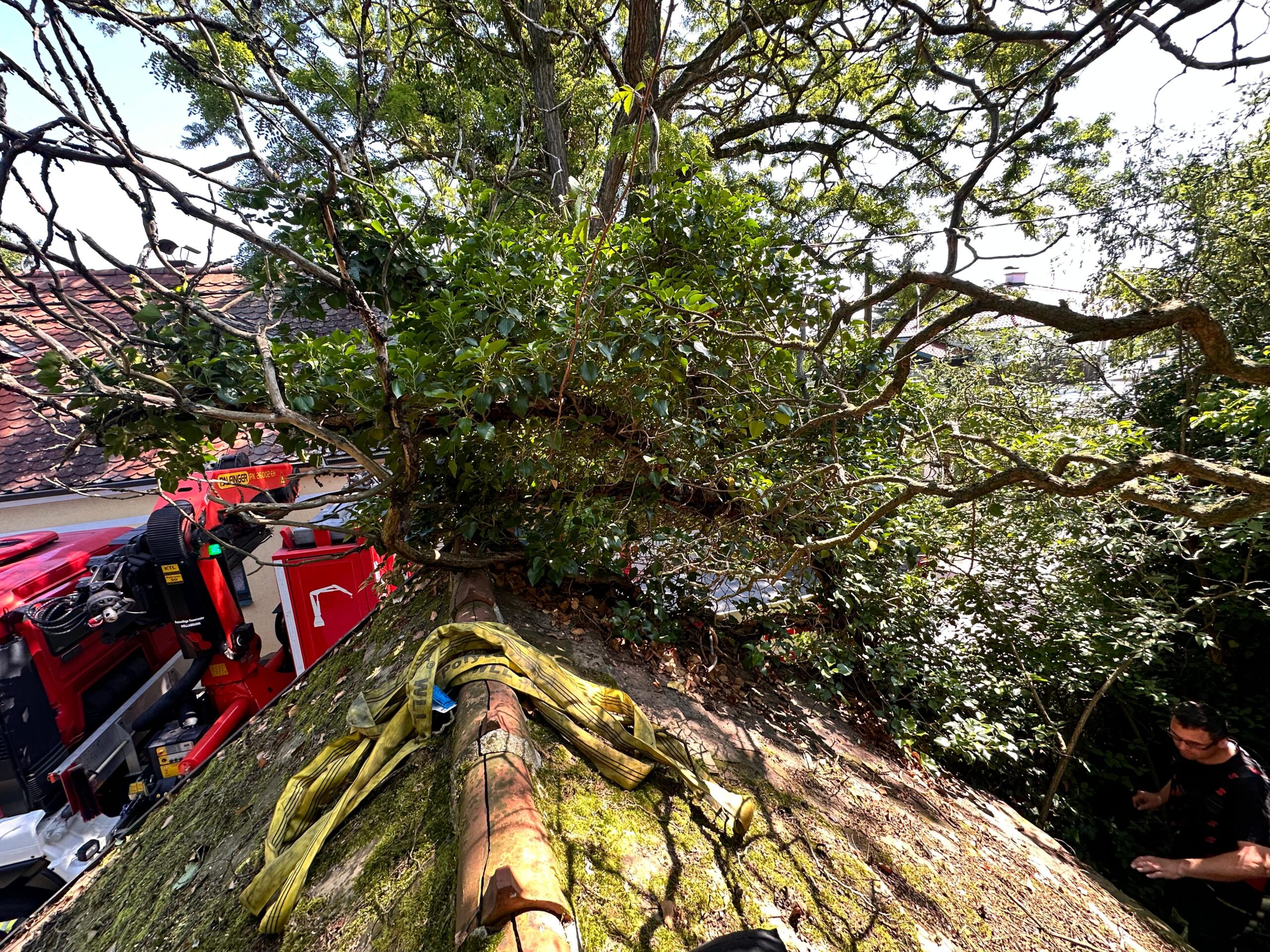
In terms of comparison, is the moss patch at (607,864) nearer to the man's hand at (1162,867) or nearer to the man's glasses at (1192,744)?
the man's hand at (1162,867)

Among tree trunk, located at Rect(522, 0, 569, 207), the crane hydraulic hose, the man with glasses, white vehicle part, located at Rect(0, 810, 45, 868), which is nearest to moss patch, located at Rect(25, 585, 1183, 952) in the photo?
the man with glasses

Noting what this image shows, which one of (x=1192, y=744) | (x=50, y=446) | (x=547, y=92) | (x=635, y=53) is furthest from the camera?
(x=547, y=92)

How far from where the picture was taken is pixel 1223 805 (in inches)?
125

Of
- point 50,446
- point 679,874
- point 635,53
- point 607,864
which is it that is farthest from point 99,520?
point 679,874

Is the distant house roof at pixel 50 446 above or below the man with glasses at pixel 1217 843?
above

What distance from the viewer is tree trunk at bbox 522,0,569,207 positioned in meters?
5.70

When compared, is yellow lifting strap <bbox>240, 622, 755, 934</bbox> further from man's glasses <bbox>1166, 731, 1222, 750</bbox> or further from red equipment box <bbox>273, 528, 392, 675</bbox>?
man's glasses <bbox>1166, 731, 1222, 750</bbox>

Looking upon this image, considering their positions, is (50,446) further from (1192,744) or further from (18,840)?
(1192,744)

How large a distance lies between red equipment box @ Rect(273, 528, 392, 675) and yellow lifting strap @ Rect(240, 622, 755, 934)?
2.60m

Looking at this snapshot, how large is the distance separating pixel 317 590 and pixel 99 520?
4.62m

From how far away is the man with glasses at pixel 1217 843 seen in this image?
10.1 feet

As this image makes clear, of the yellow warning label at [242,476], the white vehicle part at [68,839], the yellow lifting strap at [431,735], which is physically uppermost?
the yellow warning label at [242,476]

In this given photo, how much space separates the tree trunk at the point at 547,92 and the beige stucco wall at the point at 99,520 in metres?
4.53

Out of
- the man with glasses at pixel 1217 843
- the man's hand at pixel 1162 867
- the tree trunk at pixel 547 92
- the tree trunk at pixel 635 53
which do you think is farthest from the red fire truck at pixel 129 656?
the man with glasses at pixel 1217 843
